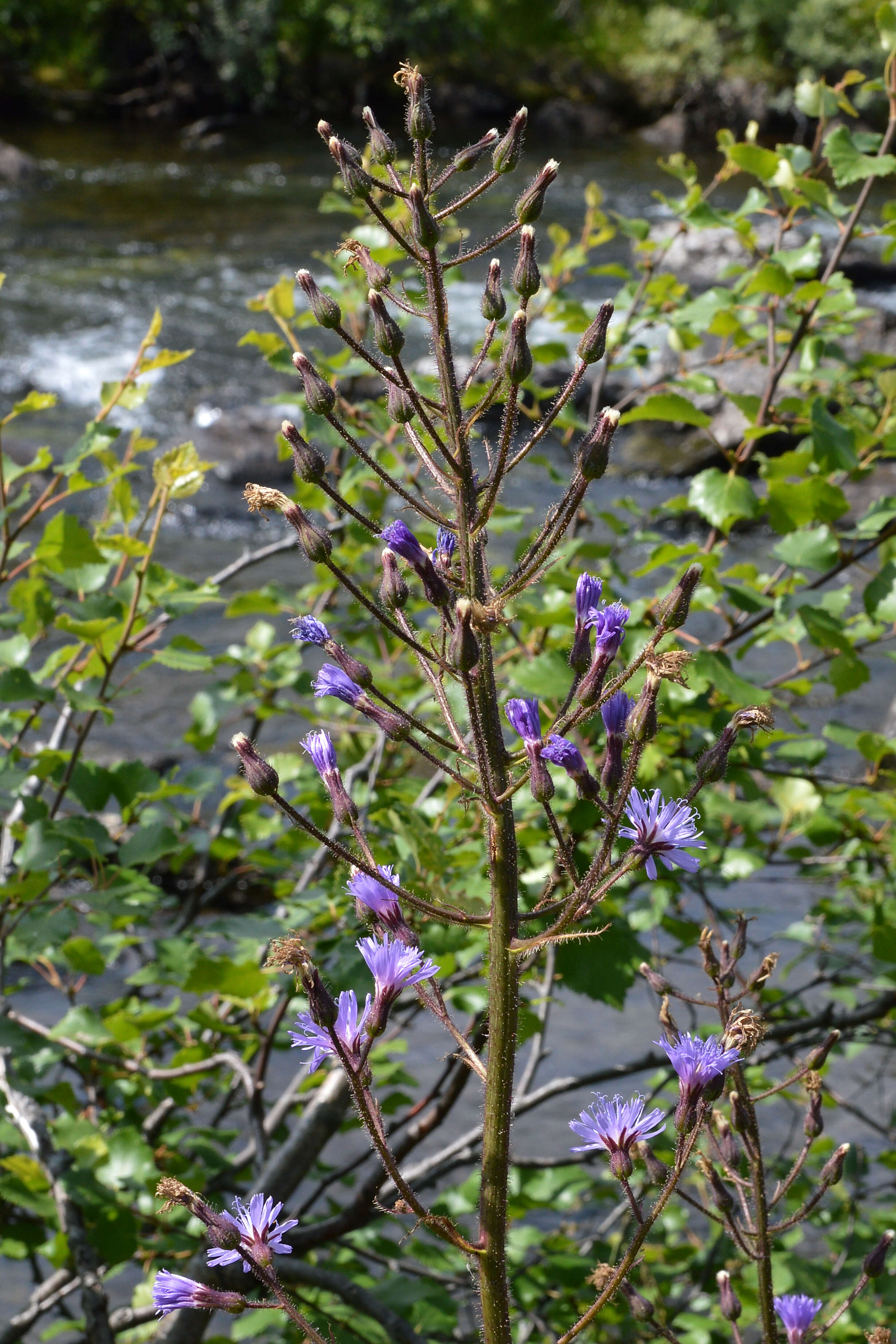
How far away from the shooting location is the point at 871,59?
1033 inches

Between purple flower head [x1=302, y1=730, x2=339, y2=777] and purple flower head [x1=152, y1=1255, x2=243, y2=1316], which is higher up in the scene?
purple flower head [x1=302, y1=730, x2=339, y2=777]

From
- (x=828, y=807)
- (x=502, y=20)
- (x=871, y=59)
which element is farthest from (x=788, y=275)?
(x=502, y=20)

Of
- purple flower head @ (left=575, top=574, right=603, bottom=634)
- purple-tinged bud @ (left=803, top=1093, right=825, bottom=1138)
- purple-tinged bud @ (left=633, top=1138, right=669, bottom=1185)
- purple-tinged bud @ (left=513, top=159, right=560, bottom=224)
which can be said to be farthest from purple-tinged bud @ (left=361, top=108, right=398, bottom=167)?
purple-tinged bud @ (left=803, top=1093, right=825, bottom=1138)

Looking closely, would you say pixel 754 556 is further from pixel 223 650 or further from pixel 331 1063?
pixel 331 1063

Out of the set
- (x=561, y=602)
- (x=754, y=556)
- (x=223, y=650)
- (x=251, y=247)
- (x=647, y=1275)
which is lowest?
(x=647, y=1275)

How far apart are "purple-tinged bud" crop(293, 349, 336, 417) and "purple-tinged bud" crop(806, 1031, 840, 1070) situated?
818 mm

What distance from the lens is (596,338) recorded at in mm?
1123

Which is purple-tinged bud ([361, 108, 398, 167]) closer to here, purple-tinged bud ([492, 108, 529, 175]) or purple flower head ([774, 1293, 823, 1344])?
purple-tinged bud ([492, 108, 529, 175])

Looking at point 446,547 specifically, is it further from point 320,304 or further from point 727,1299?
point 727,1299

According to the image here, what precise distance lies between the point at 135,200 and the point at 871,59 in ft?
56.3

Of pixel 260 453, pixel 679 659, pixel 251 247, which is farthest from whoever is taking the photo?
pixel 251 247

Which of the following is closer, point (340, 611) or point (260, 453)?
point (340, 611)

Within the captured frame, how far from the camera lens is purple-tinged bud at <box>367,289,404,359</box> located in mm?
1085

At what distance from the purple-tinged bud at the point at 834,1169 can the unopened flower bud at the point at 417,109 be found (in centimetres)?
110
